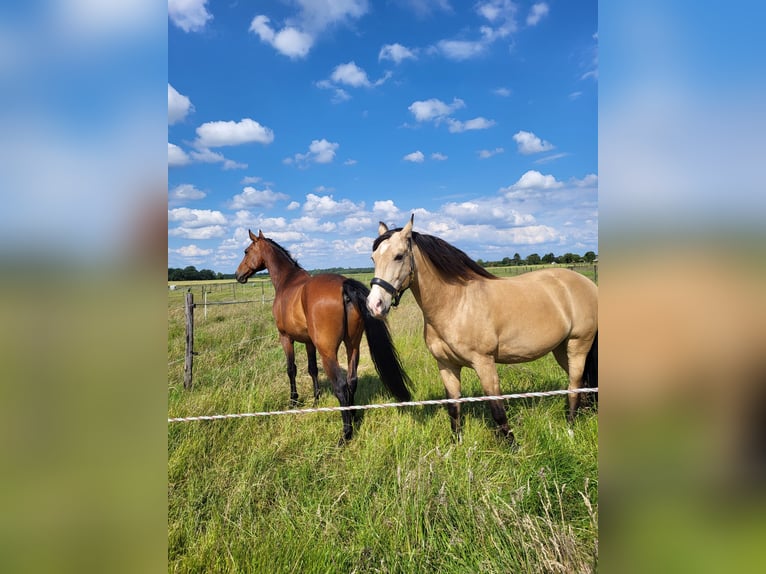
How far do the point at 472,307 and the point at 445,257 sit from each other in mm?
528

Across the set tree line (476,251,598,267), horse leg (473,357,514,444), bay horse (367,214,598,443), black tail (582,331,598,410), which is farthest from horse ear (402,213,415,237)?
tree line (476,251,598,267)

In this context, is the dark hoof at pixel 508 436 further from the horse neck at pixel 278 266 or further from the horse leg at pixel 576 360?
the horse neck at pixel 278 266

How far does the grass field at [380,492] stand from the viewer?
1.91 m

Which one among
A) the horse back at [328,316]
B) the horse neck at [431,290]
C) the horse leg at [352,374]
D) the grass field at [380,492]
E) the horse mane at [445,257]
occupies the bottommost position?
the grass field at [380,492]

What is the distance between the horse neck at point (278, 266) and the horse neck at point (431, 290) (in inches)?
115

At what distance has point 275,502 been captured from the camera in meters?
2.55

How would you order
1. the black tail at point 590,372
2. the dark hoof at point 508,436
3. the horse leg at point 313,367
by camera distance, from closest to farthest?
the dark hoof at point 508,436 < the black tail at point 590,372 < the horse leg at point 313,367

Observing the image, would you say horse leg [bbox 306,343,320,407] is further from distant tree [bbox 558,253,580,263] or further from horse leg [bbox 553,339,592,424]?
distant tree [bbox 558,253,580,263]

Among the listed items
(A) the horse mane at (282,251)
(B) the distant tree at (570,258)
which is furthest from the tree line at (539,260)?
(A) the horse mane at (282,251)

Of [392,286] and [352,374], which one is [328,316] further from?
[392,286]

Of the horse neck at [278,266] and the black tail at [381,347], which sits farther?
the horse neck at [278,266]

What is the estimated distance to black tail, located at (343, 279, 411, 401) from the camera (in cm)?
432
